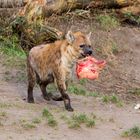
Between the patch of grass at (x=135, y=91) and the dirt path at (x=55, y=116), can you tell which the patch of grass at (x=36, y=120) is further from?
the patch of grass at (x=135, y=91)

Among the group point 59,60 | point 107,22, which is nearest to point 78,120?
point 59,60

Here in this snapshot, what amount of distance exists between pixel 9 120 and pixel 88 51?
4.58 feet

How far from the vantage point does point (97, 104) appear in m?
8.03

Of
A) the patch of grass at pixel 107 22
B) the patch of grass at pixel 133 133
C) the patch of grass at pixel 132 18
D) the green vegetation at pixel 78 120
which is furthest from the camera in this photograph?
the patch of grass at pixel 132 18

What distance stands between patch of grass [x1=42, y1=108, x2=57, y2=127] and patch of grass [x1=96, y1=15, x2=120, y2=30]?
506cm

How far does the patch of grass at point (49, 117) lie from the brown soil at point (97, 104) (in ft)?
0.19

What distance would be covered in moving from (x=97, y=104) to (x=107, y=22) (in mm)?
4107

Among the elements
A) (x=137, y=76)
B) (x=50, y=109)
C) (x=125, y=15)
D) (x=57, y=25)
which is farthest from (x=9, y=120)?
(x=125, y=15)

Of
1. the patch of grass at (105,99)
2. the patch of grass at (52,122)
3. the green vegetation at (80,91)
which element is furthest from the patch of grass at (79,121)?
the green vegetation at (80,91)

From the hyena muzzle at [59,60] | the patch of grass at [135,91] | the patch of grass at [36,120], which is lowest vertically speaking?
the patch of grass at [135,91]

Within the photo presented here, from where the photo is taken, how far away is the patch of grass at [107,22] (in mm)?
11750

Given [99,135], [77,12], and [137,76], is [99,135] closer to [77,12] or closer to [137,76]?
[137,76]

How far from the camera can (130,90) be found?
9.18 meters

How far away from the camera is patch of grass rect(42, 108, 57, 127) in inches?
257
